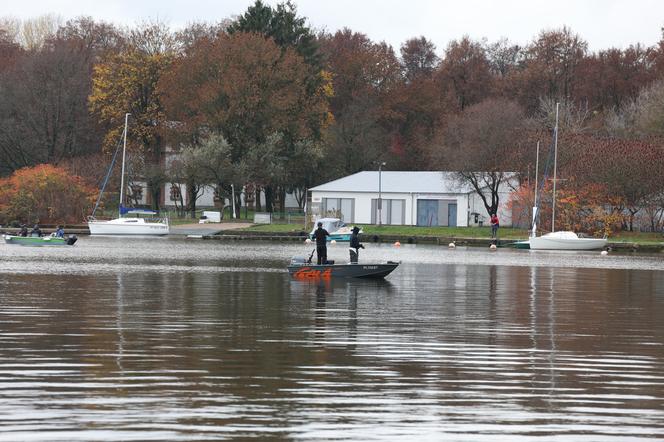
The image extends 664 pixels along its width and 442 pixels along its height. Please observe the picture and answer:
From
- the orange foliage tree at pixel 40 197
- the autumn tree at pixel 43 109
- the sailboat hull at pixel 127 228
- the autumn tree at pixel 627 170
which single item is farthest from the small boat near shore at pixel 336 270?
the autumn tree at pixel 43 109

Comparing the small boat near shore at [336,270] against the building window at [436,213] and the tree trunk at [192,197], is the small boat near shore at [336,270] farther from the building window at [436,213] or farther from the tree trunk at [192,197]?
the tree trunk at [192,197]

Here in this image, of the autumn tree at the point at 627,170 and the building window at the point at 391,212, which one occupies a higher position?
the autumn tree at the point at 627,170

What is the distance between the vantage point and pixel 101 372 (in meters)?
16.3

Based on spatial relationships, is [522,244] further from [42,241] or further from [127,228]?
[42,241]

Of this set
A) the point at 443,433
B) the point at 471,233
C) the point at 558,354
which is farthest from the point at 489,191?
the point at 443,433

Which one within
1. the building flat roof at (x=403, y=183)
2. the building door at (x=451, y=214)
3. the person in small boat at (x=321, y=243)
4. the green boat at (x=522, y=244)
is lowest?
the green boat at (x=522, y=244)

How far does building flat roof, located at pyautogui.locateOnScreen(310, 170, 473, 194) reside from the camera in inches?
3565

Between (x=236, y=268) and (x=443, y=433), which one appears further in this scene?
(x=236, y=268)

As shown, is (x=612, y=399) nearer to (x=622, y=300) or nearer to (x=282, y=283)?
(x=622, y=300)

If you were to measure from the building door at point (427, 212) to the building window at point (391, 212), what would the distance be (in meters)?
1.32

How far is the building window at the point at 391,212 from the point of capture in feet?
303

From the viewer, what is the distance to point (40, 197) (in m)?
85.4

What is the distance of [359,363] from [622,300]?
16.9m

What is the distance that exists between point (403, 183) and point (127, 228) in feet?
79.6
